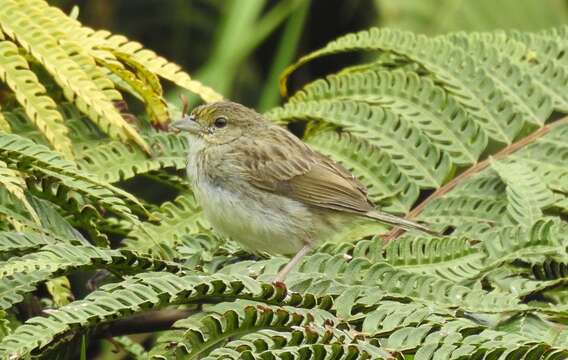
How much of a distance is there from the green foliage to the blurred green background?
173 cm

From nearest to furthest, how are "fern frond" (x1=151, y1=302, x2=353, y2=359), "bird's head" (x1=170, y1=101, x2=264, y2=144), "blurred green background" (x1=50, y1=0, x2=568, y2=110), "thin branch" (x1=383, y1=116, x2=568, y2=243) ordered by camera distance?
"fern frond" (x1=151, y1=302, x2=353, y2=359)
"thin branch" (x1=383, y1=116, x2=568, y2=243)
"bird's head" (x1=170, y1=101, x2=264, y2=144)
"blurred green background" (x1=50, y1=0, x2=568, y2=110)

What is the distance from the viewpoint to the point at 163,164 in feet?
10.5

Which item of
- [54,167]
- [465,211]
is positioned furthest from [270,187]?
[54,167]

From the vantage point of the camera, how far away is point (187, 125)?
148 inches

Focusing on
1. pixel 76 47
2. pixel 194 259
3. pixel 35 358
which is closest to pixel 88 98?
pixel 76 47

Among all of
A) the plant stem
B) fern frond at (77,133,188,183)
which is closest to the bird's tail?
fern frond at (77,133,188,183)

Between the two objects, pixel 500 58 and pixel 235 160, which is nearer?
pixel 500 58

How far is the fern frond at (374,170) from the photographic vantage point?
3266mm

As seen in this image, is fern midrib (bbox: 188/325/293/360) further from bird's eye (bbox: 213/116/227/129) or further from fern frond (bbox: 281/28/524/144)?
bird's eye (bbox: 213/116/227/129)

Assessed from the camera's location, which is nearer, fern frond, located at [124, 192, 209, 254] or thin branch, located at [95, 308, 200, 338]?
thin branch, located at [95, 308, 200, 338]

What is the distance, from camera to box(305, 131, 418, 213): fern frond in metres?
3.27

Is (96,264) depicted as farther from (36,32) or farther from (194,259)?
(36,32)

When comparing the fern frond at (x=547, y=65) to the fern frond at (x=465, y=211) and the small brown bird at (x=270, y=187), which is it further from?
the small brown bird at (x=270, y=187)

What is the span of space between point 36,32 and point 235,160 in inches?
46.0
